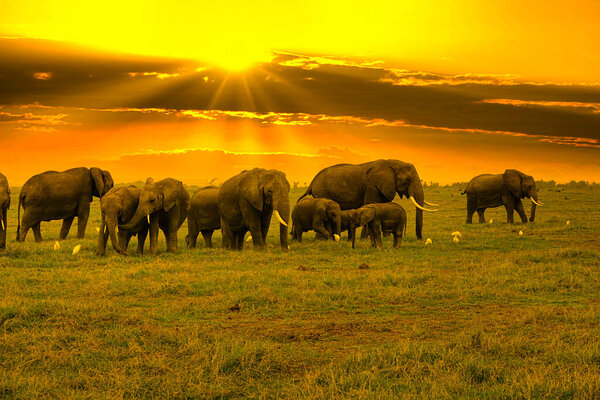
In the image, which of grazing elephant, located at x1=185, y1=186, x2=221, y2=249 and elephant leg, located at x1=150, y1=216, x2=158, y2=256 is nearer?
elephant leg, located at x1=150, y1=216, x2=158, y2=256

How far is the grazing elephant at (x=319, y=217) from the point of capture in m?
22.6

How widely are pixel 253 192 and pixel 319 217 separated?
3247mm

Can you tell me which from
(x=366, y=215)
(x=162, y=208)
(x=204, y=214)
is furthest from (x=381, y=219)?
(x=162, y=208)

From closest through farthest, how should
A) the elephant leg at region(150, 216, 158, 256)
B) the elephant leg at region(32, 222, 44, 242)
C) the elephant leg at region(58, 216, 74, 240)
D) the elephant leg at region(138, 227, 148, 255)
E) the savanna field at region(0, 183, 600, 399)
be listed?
1. the savanna field at region(0, 183, 600, 399)
2. the elephant leg at region(150, 216, 158, 256)
3. the elephant leg at region(138, 227, 148, 255)
4. the elephant leg at region(32, 222, 44, 242)
5. the elephant leg at region(58, 216, 74, 240)

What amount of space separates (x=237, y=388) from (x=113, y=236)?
1153 centimetres

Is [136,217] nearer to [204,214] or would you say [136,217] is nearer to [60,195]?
[204,214]

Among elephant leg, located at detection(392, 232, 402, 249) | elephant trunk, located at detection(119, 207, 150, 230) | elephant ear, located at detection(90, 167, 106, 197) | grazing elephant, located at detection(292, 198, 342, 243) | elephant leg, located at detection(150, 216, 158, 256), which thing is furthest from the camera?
elephant ear, located at detection(90, 167, 106, 197)

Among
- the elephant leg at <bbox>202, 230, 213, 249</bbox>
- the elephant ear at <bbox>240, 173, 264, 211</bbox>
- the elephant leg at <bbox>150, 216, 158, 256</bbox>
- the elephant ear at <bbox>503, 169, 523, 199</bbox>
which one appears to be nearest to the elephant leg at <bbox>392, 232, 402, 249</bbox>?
the elephant ear at <bbox>240, 173, 264, 211</bbox>

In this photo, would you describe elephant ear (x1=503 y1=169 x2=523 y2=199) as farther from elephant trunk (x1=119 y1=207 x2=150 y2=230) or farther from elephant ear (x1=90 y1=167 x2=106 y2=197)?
elephant trunk (x1=119 y1=207 x2=150 y2=230)

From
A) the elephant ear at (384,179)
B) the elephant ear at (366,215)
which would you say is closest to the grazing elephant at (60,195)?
the elephant ear at (384,179)

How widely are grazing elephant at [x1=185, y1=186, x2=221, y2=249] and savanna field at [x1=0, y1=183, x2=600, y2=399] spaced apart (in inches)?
102

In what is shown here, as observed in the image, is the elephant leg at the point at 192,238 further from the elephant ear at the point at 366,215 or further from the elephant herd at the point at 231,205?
the elephant ear at the point at 366,215

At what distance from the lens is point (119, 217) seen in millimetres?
19531

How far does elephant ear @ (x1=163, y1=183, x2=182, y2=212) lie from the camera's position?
1962 centimetres
